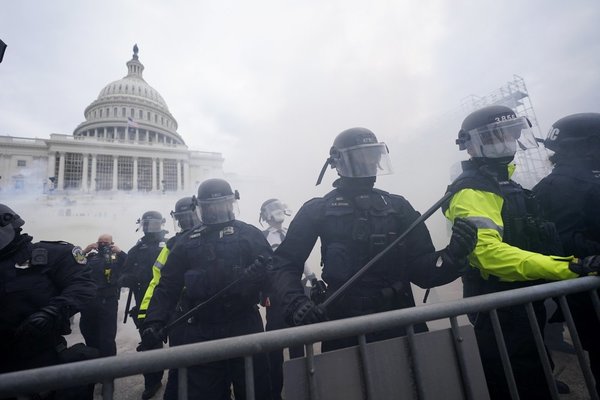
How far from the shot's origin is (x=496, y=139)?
7.36 feet

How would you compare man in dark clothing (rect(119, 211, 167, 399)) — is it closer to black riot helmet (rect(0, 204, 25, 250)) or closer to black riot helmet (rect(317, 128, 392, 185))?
black riot helmet (rect(0, 204, 25, 250))

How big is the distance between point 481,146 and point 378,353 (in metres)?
1.84

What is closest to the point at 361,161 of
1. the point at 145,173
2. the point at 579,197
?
the point at 579,197

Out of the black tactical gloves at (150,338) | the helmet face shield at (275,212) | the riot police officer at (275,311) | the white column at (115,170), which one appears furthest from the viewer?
the white column at (115,170)

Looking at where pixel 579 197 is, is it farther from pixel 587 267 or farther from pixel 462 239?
pixel 462 239

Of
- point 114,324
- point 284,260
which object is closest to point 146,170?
point 114,324

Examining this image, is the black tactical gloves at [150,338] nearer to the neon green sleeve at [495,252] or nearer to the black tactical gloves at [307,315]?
the black tactical gloves at [307,315]

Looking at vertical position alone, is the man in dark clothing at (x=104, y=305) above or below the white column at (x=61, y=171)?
below

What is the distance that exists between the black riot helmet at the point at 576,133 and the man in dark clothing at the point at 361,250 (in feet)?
5.11

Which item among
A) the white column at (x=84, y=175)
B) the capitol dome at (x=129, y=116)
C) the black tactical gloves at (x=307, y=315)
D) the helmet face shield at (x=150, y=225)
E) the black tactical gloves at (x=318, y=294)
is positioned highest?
the capitol dome at (x=129, y=116)

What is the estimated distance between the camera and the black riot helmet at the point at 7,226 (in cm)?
229

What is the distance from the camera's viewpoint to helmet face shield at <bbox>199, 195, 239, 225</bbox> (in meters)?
2.97

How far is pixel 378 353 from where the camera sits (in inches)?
49.3

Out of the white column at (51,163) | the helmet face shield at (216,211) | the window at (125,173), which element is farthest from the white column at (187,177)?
the helmet face shield at (216,211)
